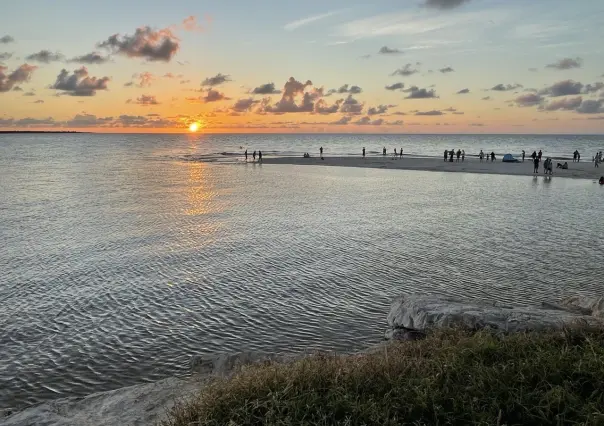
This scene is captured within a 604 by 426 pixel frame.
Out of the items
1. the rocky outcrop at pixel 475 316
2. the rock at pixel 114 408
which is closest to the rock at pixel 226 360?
the rock at pixel 114 408

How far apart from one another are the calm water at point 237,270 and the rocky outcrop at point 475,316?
1.05m

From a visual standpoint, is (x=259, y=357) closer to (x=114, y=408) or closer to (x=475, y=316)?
(x=114, y=408)

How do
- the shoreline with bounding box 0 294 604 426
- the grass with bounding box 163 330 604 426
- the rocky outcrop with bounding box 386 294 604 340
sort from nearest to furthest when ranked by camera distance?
the grass with bounding box 163 330 604 426 → the shoreline with bounding box 0 294 604 426 → the rocky outcrop with bounding box 386 294 604 340

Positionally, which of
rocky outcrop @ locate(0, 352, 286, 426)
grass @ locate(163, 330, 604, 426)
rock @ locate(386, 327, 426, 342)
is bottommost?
rocky outcrop @ locate(0, 352, 286, 426)

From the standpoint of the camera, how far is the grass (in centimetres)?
700

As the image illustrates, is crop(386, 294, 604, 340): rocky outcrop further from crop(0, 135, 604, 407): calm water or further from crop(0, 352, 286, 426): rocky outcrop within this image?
crop(0, 352, 286, 426): rocky outcrop

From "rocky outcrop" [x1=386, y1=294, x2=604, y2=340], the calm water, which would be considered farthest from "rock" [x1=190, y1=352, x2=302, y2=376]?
"rocky outcrop" [x1=386, y1=294, x2=604, y2=340]

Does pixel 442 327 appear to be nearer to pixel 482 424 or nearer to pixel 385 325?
pixel 385 325

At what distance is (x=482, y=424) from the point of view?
266 inches

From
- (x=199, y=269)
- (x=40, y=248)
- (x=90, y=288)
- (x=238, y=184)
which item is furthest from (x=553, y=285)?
(x=238, y=184)

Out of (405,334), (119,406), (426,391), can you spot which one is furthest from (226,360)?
(426,391)

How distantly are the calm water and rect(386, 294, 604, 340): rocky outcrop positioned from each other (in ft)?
3.46

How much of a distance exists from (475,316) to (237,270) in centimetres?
1095

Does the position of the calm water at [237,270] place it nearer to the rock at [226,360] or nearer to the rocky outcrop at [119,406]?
the rock at [226,360]
